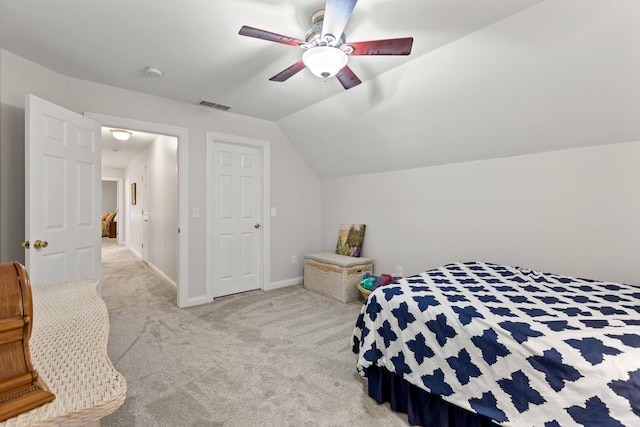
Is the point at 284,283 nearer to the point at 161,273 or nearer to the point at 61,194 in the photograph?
the point at 161,273

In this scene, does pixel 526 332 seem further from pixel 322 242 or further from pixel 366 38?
pixel 322 242

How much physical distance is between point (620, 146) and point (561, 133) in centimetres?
35

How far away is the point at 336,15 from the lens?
1518mm

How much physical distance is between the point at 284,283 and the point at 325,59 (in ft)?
10.5

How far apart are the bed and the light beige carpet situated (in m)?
0.29

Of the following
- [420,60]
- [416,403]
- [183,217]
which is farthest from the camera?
[183,217]

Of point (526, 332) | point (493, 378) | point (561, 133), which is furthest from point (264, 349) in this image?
point (561, 133)

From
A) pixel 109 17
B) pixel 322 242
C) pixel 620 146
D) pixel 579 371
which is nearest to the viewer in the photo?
pixel 579 371

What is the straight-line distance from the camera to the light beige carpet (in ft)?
5.54

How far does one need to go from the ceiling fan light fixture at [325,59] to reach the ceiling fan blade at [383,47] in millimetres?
93

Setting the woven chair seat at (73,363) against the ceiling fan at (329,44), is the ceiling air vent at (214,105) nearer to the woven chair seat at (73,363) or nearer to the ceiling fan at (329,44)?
the ceiling fan at (329,44)

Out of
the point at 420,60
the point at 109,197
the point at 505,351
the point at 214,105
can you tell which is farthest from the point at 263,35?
the point at 109,197

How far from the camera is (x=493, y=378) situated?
134 cm

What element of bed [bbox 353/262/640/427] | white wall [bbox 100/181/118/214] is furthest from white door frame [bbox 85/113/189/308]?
white wall [bbox 100/181/118/214]
